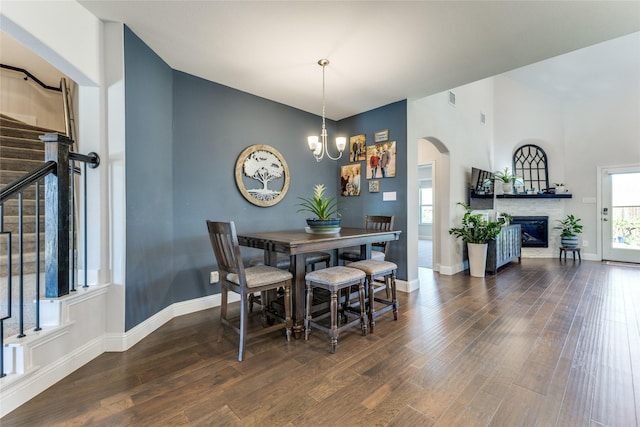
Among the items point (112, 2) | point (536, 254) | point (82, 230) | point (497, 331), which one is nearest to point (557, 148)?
point (536, 254)

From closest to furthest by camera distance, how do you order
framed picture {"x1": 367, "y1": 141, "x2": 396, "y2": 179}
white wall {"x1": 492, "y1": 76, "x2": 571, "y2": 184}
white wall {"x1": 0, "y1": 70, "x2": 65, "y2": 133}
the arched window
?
1. framed picture {"x1": 367, "y1": 141, "x2": 396, "y2": 179}
2. white wall {"x1": 0, "y1": 70, "x2": 65, "y2": 133}
3. white wall {"x1": 492, "y1": 76, "x2": 571, "y2": 184}
4. the arched window

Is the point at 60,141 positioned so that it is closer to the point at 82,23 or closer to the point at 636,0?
the point at 82,23

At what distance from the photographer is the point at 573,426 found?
1.36 metres

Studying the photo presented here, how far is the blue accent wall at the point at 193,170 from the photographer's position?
2.30 meters

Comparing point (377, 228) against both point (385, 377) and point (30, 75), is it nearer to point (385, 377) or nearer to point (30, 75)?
point (385, 377)

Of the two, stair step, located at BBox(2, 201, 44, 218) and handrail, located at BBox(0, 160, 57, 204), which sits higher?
handrail, located at BBox(0, 160, 57, 204)

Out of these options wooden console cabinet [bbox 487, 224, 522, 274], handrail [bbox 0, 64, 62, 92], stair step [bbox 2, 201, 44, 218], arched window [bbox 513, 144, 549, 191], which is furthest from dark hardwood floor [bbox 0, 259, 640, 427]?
handrail [bbox 0, 64, 62, 92]

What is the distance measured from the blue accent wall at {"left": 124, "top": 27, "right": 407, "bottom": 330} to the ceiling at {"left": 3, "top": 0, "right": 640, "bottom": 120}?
29 centimetres

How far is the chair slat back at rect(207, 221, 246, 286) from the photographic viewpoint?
2.00m

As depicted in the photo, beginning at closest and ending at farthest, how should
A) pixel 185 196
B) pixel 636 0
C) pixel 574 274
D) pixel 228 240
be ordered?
pixel 636 0
pixel 228 240
pixel 185 196
pixel 574 274

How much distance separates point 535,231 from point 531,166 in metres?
1.60

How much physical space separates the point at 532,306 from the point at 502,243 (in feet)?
6.58

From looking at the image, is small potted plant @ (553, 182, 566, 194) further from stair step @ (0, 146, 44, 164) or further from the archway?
stair step @ (0, 146, 44, 164)

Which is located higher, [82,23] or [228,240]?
[82,23]
